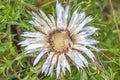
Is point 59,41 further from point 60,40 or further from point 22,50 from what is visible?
point 22,50

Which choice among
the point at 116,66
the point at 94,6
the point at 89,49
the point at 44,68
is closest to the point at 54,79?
the point at 44,68

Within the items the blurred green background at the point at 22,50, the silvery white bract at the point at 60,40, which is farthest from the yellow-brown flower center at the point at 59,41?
the blurred green background at the point at 22,50

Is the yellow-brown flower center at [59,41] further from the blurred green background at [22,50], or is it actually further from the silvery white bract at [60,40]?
the blurred green background at [22,50]

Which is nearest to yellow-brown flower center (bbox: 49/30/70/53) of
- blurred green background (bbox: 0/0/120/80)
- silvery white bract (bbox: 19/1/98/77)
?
silvery white bract (bbox: 19/1/98/77)

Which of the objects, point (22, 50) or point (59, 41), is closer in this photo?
point (59, 41)

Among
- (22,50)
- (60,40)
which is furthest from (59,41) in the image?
(22,50)

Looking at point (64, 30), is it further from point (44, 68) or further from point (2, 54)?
point (2, 54)

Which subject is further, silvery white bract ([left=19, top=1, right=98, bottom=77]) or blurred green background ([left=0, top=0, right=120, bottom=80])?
blurred green background ([left=0, top=0, right=120, bottom=80])

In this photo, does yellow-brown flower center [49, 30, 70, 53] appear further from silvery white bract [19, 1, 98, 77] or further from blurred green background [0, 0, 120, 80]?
blurred green background [0, 0, 120, 80]

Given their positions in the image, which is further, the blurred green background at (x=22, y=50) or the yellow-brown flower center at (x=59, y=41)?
the blurred green background at (x=22, y=50)
